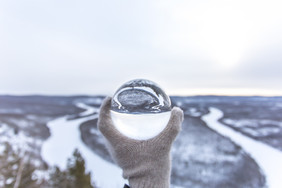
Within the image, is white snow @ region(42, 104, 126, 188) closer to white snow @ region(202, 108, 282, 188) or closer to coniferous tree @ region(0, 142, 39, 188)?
coniferous tree @ region(0, 142, 39, 188)

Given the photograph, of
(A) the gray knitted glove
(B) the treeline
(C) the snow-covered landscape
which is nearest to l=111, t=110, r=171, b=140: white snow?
(A) the gray knitted glove

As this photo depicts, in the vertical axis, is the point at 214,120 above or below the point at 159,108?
below

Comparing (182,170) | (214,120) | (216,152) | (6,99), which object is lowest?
(182,170)

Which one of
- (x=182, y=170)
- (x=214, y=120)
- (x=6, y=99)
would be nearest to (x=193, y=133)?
(x=214, y=120)

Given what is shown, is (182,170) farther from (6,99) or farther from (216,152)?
(6,99)

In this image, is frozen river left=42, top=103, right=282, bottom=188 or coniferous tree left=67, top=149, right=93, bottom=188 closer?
frozen river left=42, top=103, right=282, bottom=188

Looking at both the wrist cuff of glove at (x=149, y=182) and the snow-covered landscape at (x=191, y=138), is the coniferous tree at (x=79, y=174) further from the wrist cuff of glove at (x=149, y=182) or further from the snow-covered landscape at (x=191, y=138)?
the wrist cuff of glove at (x=149, y=182)
